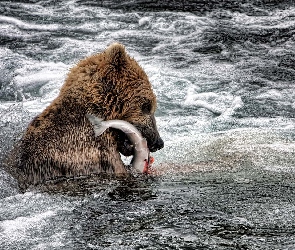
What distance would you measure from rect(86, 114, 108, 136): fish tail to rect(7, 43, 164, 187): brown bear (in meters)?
0.07

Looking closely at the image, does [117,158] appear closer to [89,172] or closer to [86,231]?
[89,172]

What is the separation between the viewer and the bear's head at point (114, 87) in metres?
5.83

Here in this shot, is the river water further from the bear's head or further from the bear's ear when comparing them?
the bear's ear

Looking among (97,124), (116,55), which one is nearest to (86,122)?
(97,124)

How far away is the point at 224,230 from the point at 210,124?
516 centimetres

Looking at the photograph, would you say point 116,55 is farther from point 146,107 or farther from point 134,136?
point 134,136

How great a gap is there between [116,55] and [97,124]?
2.20ft

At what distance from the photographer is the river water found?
4.45m

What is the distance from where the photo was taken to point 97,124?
5.64m

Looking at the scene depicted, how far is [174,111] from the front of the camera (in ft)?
33.4

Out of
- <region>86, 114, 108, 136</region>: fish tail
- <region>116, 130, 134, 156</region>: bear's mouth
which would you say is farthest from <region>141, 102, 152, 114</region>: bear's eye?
<region>86, 114, 108, 136</region>: fish tail

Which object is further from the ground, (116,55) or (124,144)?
(116,55)

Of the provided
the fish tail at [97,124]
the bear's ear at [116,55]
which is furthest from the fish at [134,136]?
the bear's ear at [116,55]

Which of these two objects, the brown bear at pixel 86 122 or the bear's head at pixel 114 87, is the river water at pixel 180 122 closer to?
the brown bear at pixel 86 122
